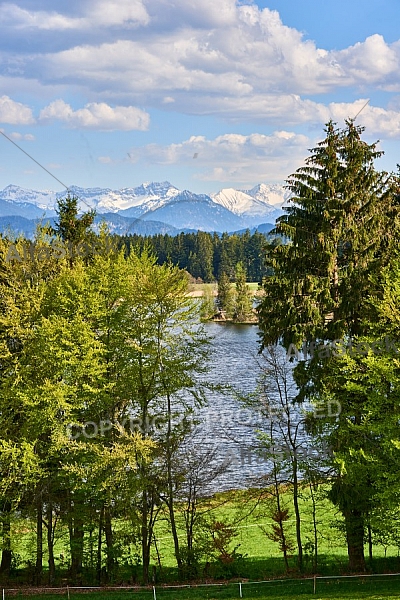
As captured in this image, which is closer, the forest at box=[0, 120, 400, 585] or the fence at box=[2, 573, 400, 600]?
the fence at box=[2, 573, 400, 600]

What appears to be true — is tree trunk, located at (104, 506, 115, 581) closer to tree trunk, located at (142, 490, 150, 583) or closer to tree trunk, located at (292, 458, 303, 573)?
tree trunk, located at (142, 490, 150, 583)

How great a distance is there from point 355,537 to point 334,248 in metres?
8.70

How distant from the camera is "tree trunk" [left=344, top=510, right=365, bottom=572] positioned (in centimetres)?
1880

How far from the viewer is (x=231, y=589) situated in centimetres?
1917

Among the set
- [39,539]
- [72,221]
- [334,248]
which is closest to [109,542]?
[39,539]

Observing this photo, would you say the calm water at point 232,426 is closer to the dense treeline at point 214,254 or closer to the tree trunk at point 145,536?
the tree trunk at point 145,536

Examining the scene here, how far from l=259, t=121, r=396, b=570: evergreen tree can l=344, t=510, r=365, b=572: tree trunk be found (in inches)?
1.2

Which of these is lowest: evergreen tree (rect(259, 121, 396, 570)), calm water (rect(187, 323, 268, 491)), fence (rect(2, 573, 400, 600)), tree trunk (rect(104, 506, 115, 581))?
fence (rect(2, 573, 400, 600))

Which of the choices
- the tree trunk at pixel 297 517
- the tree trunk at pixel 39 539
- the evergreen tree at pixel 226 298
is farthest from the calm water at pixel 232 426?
the evergreen tree at pixel 226 298

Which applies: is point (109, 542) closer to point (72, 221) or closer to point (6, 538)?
point (6, 538)

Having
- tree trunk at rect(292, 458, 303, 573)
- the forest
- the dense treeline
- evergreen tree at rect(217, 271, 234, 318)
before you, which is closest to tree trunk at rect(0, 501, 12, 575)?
the forest

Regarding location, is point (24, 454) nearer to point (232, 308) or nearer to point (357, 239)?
point (357, 239)

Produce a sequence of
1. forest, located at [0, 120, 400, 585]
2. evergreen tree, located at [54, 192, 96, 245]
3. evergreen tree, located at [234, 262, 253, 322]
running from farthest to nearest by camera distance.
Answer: evergreen tree, located at [234, 262, 253, 322] → evergreen tree, located at [54, 192, 96, 245] → forest, located at [0, 120, 400, 585]

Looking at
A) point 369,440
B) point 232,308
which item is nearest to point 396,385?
point 369,440
